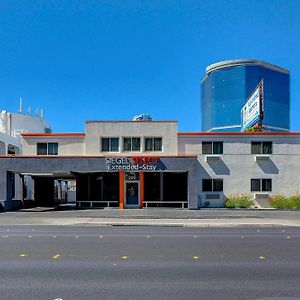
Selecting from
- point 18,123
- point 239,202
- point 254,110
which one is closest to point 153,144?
point 239,202

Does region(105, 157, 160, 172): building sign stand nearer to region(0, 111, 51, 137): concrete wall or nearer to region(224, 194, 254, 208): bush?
region(224, 194, 254, 208): bush

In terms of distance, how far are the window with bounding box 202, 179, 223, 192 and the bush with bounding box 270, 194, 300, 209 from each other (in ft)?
13.6

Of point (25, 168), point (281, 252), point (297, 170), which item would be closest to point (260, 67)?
point (297, 170)

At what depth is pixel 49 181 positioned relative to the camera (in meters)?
43.1

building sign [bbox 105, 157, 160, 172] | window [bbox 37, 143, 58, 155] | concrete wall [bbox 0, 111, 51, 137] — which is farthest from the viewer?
concrete wall [bbox 0, 111, 51, 137]

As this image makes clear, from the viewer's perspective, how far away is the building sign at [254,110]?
125ft

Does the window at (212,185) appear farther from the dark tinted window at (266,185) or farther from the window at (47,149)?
the window at (47,149)

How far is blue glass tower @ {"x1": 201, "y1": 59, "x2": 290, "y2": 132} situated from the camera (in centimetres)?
12681

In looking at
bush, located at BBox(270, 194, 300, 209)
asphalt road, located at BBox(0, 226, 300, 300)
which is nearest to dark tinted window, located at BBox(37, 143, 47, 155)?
bush, located at BBox(270, 194, 300, 209)

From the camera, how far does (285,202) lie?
34.0 metres

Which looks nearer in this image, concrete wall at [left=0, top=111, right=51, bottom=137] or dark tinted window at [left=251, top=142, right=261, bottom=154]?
dark tinted window at [left=251, top=142, right=261, bottom=154]

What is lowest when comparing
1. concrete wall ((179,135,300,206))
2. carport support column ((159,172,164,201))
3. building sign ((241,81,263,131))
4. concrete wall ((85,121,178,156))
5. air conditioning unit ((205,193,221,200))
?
air conditioning unit ((205,193,221,200))

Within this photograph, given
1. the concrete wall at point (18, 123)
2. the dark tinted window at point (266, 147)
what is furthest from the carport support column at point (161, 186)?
the concrete wall at point (18, 123)

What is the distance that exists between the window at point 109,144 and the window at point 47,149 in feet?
13.1
